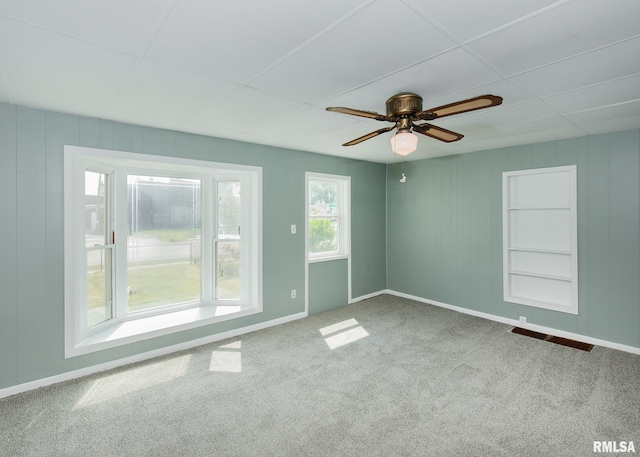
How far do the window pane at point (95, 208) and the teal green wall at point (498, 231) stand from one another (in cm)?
433

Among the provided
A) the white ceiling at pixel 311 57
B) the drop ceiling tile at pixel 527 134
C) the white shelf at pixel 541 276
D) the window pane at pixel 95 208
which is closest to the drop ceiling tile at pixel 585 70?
the white ceiling at pixel 311 57

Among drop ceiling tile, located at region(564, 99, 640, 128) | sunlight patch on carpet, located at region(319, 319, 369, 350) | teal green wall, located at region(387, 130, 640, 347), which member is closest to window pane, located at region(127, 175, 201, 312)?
sunlight patch on carpet, located at region(319, 319, 369, 350)

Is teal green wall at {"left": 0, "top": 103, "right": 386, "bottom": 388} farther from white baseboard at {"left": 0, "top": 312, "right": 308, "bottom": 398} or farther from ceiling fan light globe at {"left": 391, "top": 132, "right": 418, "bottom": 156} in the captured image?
ceiling fan light globe at {"left": 391, "top": 132, "right": 418, "bottom": 156}

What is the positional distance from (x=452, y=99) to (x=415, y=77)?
0.58 metres

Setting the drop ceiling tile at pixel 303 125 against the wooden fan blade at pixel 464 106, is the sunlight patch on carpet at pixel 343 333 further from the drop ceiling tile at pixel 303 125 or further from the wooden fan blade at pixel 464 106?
the wooden fan blade at pixel 464 106

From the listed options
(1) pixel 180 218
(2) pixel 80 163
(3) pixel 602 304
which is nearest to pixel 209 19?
(2) pixel 80 163

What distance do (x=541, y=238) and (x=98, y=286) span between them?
5319 millimetres

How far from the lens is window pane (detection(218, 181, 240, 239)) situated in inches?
165

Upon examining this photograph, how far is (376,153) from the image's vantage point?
469 cm

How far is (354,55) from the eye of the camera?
1.80 meters

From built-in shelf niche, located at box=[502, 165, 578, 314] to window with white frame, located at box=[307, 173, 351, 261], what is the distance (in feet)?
7.57

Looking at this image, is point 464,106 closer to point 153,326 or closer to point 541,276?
point 541,276

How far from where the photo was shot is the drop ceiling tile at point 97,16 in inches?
53.0

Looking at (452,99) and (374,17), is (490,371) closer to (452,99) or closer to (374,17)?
(452,99)
